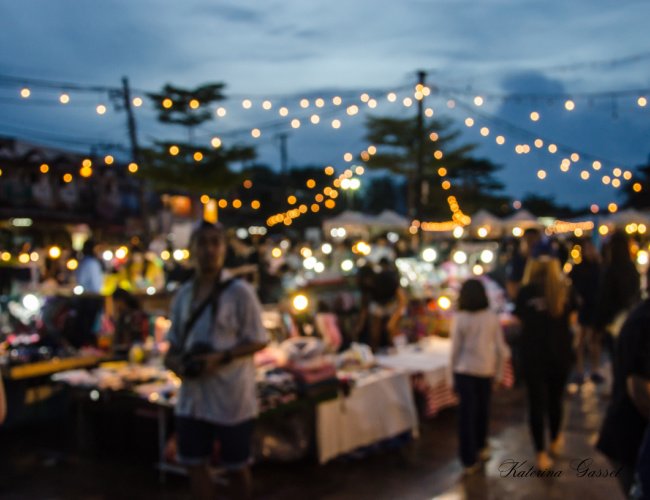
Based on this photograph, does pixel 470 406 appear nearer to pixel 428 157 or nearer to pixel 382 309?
pixel 382 309

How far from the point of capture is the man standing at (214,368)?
357 cm

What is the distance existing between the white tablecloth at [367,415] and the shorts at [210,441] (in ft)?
7.01

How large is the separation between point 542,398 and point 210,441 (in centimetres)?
291

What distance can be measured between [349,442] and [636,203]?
121 feet

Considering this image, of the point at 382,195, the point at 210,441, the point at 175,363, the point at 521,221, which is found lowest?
the point at 210,441

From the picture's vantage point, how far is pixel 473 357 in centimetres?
538

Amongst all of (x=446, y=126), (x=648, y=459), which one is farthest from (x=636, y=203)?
(x=648, y=459)

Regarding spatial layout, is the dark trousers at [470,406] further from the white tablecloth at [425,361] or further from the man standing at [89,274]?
the man standing at [89,274]

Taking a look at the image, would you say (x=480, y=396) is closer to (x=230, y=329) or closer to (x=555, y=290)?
(x=555, y=290)

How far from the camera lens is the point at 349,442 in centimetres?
590

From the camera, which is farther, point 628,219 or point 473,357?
point 628,219

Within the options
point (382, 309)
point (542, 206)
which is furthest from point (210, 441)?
point (542, 206)

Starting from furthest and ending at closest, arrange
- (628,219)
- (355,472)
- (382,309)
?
1. (628,219)
2. (382,309)
3. (355,472)

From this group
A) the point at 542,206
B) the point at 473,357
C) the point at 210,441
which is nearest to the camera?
the point at 210,441
